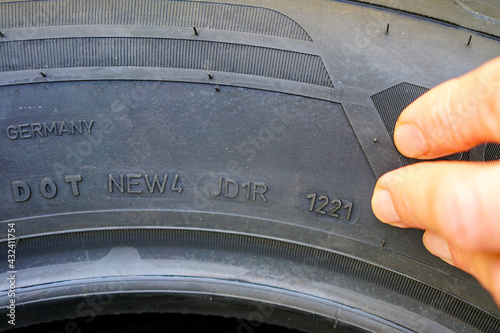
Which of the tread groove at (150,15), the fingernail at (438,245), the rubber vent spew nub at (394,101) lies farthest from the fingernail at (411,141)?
the tread groove at (150,15)

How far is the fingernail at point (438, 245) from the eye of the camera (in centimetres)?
230

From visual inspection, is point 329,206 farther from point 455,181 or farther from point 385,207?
point 455,181

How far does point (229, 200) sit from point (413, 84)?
152 cm

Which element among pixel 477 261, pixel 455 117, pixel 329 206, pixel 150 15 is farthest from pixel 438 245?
pixel 150 15

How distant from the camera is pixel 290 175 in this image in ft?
8.80

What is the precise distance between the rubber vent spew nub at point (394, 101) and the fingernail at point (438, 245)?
0.52 m

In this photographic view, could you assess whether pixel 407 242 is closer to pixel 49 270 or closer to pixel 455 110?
pixel 455 110

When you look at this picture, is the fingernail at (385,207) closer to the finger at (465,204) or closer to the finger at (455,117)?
the finger at (455,117)

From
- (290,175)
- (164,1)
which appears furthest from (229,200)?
(164,1)

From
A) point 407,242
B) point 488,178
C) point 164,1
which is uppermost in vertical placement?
point 164,1

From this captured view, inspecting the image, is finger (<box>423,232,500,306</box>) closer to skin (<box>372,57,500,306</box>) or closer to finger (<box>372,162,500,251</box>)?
skin (<box>372,57,500,306</box>)

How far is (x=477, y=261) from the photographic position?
5.84 ft

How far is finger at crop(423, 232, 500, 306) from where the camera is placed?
162 centimetres

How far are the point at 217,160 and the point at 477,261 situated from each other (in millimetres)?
1662
